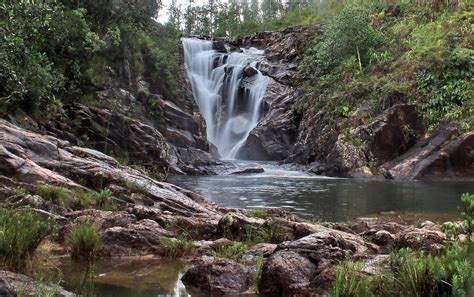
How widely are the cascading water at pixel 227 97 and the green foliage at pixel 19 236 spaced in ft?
96.5

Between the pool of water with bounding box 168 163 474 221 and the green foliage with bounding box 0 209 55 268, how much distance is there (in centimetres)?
815

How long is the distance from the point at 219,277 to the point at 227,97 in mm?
33770

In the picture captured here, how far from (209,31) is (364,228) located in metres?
66.1

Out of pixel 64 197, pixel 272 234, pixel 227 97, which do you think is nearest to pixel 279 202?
pixel 272 234

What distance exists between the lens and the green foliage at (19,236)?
208 inches

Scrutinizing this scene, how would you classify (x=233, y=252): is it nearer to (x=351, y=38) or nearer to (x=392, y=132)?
(x=392, y=132)

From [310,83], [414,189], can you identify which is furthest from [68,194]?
[310,83]

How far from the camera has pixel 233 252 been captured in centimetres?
687

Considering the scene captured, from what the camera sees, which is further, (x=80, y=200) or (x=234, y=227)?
(x=80, y=200)

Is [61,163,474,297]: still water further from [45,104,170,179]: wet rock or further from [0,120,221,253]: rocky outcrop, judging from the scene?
[45,104,170,179]: wet rock

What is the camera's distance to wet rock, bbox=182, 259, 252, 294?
5.49 meters

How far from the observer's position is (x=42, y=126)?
1703 centimetres

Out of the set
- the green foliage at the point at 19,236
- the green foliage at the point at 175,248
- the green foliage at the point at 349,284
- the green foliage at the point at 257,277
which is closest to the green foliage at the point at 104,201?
the green foliage at the point at 175,248

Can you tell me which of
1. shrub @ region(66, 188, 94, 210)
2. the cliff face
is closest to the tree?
the cliff face
